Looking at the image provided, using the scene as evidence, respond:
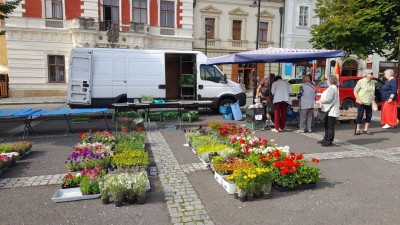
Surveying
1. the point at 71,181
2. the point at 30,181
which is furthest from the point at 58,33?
the point at 71,181

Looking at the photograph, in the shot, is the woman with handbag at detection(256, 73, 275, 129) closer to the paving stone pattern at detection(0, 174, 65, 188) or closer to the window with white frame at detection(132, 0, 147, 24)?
Answer: the paving stone pattern at detection(0, 174, 65, 188)

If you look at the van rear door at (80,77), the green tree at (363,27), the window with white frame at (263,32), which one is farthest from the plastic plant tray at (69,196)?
the window with white frame at (263,32)

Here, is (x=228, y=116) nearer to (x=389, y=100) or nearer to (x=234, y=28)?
(x=389, y=100)

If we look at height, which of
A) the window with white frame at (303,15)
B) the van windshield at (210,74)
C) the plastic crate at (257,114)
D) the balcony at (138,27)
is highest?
the window with white frame at (303,15)

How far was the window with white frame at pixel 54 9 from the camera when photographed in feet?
72.7

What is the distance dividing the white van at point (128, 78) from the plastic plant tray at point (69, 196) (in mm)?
7786

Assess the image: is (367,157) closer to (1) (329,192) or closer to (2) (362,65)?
(1) (329,192)

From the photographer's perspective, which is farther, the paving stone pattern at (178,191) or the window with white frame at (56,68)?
the window with white frame at (56,68)

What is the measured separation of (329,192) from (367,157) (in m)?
2.58

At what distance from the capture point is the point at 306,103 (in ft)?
30.3

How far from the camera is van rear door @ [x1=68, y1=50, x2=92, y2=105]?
1164 cm

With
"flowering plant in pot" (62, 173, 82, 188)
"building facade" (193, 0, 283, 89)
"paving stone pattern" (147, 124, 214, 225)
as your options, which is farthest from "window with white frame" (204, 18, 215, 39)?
"flowering plant in pot" (62, 173, 82, 188)

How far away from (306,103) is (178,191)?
235 inches

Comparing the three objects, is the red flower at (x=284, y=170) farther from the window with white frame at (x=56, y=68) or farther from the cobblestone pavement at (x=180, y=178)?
the window with white frame at (x=56, y=68)
